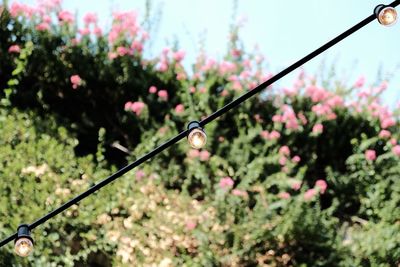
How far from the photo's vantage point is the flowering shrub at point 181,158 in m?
5.77

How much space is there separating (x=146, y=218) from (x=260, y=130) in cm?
188

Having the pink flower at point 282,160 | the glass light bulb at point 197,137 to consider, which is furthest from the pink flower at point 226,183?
the glass light bulb at point 197,137

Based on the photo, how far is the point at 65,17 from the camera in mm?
7848

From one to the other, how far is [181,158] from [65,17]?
8.15 feet

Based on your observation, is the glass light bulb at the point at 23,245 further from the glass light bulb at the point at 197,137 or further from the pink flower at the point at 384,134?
the pink flower at the point at 384,134

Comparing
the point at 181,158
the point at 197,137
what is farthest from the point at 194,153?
the point at 197,137

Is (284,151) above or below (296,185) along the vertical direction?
above

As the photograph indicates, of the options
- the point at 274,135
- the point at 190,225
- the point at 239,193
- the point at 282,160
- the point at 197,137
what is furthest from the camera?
the point at 274,135

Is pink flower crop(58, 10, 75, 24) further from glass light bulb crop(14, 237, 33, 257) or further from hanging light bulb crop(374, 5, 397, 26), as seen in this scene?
hanging light bulb crop(374, 5, 397, 26)

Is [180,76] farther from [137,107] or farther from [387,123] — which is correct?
[387,123]

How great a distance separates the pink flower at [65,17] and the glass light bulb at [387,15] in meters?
5.88

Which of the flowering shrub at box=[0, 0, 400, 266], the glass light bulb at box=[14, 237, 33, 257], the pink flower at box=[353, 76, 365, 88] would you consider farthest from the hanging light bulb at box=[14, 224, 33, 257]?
the pink flower at box=[353, 76, 365, 88]

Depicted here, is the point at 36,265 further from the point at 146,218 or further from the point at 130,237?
the point at 146,218

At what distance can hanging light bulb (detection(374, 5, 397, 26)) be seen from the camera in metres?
2.61
